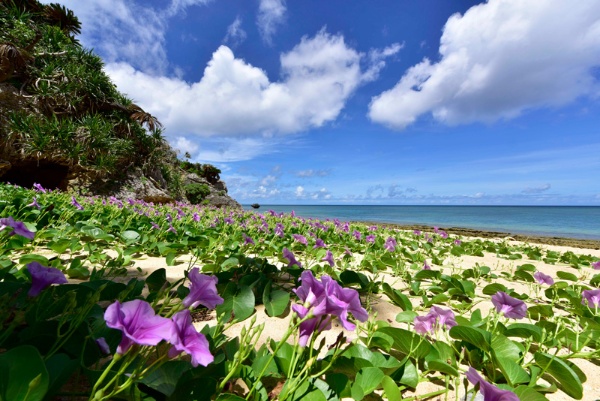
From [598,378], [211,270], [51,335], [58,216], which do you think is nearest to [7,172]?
[58,216]

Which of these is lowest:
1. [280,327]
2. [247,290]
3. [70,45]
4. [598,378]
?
[598,378]

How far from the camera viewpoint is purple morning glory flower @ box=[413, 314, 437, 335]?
1343 millimetres

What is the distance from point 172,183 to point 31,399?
45.0ft

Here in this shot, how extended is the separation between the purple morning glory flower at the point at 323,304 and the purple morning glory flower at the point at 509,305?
3.36 feet

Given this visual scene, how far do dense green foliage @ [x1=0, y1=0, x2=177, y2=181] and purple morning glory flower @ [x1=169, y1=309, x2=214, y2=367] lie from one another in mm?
10569

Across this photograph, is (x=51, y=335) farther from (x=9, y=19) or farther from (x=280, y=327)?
(x=9, y=19)

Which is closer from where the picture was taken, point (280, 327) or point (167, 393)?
point (167, 393)

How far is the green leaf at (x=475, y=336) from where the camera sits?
Result: 121 centimetres

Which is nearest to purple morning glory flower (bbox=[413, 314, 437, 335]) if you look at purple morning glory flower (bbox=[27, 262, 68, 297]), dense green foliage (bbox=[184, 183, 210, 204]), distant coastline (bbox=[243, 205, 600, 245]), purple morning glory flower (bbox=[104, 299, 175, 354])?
purple morning glory flower (bbox=[104, 299, 175, 354])

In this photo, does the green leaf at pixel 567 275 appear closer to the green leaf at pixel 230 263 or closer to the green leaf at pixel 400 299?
the green leaf at pixel 400 299

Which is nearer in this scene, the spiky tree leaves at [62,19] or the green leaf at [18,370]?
the green leaf at [18,370]

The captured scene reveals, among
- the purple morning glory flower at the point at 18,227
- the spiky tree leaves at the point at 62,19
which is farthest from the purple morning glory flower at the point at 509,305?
the spiky tree leaves at the point at 62,19

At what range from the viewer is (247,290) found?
153 cm

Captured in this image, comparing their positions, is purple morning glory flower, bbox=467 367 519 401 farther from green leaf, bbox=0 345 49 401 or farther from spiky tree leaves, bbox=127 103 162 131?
spiky tree leaves, bbox=127 103 162 131
